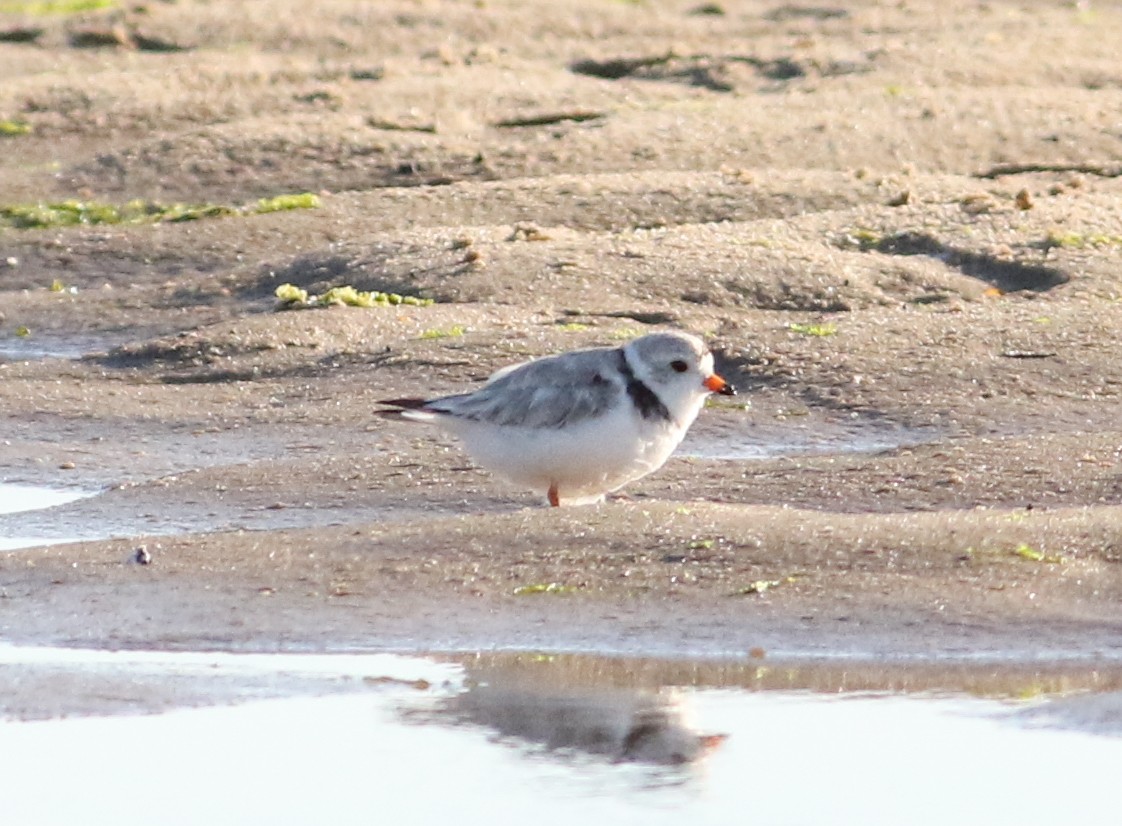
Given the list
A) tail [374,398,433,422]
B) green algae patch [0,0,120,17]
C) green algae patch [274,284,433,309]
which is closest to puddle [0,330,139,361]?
green algae patch [274,284,433,309]

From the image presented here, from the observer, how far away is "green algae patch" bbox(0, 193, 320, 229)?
12328 mm

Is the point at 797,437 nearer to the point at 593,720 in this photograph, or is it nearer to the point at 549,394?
the point at 549,394

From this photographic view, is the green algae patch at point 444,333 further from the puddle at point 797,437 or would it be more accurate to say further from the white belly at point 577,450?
the white belly at point 577,450

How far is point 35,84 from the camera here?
15422 mm

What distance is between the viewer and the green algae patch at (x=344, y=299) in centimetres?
A: 1011

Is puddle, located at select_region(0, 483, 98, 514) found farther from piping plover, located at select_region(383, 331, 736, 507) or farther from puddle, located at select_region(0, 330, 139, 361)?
puddle, located at select_region(0, 330, 139, 361)

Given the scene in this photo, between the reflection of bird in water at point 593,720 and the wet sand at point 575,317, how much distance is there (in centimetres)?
45

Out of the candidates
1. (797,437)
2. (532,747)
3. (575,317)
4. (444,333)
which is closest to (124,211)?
(444,333)

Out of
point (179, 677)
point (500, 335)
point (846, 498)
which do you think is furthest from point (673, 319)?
point (179, 677)

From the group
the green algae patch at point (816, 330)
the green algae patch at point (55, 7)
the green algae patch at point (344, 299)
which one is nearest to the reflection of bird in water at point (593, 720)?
the green algae patch at point (816, 330)

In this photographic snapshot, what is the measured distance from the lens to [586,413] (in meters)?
6.68

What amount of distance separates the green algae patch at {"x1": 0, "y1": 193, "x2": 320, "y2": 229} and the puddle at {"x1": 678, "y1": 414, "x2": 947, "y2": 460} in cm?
458

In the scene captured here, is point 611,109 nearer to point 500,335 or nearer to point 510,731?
point 500,335

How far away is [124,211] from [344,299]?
3119 millimetres
